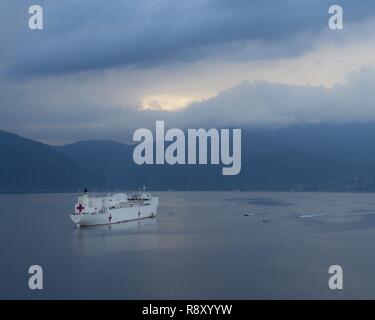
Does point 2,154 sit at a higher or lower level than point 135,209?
higher

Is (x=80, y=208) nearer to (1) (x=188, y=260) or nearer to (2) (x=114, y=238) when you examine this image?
(2) (x=114, y=238)

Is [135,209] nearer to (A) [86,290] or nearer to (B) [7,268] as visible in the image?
(B) [7,268]

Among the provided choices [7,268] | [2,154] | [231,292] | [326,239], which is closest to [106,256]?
[7,268]

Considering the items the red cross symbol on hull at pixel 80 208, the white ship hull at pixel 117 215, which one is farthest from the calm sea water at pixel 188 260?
the red cross symbol on hull at pixel 80 208

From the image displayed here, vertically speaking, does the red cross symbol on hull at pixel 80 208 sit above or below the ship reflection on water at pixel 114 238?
above

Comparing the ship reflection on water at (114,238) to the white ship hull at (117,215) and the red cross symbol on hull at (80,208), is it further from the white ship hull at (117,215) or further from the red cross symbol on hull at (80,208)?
the red cross symbol on hull at (80,208)

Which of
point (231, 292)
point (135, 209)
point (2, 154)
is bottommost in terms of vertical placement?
point (231, 292)
